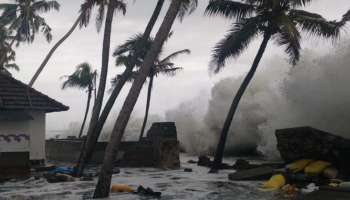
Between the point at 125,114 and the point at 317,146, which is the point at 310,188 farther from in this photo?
the point at 125,114

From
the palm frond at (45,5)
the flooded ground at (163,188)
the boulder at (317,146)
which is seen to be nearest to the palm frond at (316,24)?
the boulder at (317,146)

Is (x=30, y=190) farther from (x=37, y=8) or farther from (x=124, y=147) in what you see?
(x=37, y=8)

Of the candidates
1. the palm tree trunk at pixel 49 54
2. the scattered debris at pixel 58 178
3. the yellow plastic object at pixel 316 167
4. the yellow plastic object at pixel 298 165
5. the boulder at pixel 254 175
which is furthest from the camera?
the palm tree trunk at pixel 49 54

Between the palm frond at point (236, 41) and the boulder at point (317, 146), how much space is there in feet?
16.7

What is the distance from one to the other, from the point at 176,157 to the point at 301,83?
11863mm

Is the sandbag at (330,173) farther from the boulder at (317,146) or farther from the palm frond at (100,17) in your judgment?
the palm frond at (100,17)

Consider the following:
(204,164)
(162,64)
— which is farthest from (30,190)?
(162,64)

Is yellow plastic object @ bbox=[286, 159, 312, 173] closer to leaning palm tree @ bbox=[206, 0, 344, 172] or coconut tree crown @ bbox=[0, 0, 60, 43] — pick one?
leaning palm tree @ bbox=[206, 0, 344, 172]

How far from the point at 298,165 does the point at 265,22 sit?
6.88 meters

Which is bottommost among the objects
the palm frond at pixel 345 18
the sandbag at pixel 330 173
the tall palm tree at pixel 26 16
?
the sandbag at pixel 330 173

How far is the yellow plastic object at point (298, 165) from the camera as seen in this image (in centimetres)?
1327

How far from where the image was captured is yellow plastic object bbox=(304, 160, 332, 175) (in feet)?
41.6

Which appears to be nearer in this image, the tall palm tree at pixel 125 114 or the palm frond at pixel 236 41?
the tall palm tree at pixel 125 114

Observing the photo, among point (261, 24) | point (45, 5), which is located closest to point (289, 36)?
point (261, 24)
